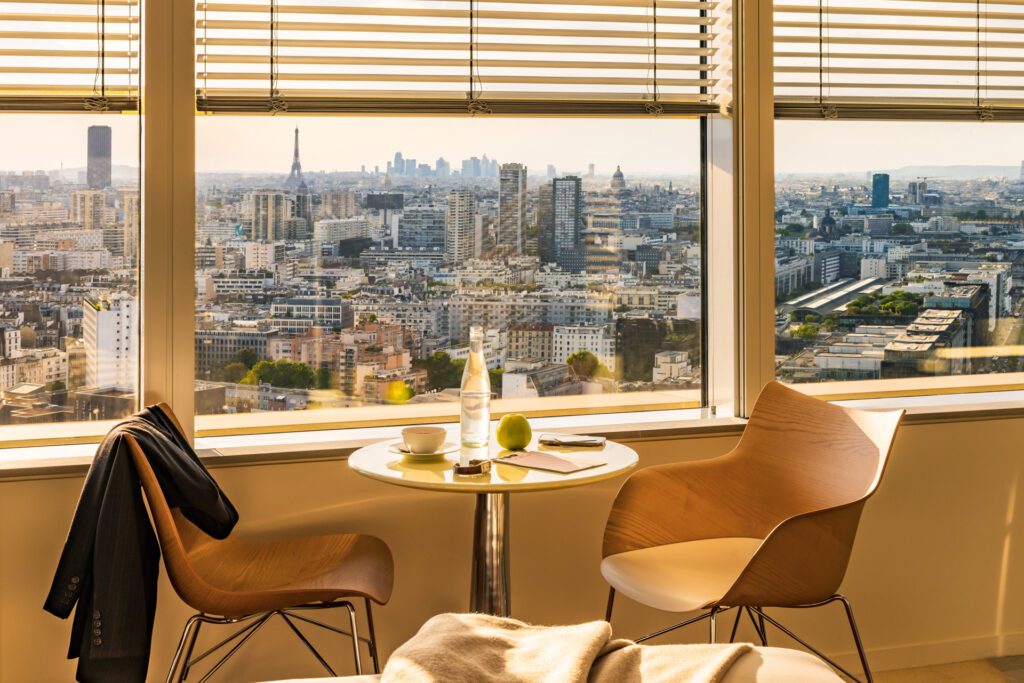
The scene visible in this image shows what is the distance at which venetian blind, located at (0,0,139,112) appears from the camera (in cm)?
269

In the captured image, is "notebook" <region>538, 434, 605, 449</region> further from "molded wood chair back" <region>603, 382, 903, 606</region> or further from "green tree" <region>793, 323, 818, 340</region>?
"green tree" <region>793, 323, 818, 340</region>

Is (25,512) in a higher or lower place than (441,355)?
lower

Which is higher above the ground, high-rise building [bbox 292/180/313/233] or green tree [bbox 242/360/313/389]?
high-rise building [bbox 292/180/313/233]

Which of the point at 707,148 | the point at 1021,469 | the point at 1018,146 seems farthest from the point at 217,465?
the point at 1018,146

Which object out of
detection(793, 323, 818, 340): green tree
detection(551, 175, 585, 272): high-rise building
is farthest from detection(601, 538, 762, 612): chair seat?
detection(551, 175, 585, 272): high-rise building

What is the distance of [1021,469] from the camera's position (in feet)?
10.6

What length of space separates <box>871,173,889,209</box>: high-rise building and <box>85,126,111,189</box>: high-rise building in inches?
98.9

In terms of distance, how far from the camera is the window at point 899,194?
3229mm

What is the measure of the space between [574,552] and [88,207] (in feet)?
5.78

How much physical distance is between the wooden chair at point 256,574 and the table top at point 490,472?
28cm

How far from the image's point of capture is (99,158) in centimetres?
277

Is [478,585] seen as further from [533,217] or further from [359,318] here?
[533,217]

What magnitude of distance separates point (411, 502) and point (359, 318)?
0.60 meters

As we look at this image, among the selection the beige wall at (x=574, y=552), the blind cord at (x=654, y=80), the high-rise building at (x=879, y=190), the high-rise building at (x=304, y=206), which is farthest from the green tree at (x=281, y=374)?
the high-rise building at (x=879, y=190)
